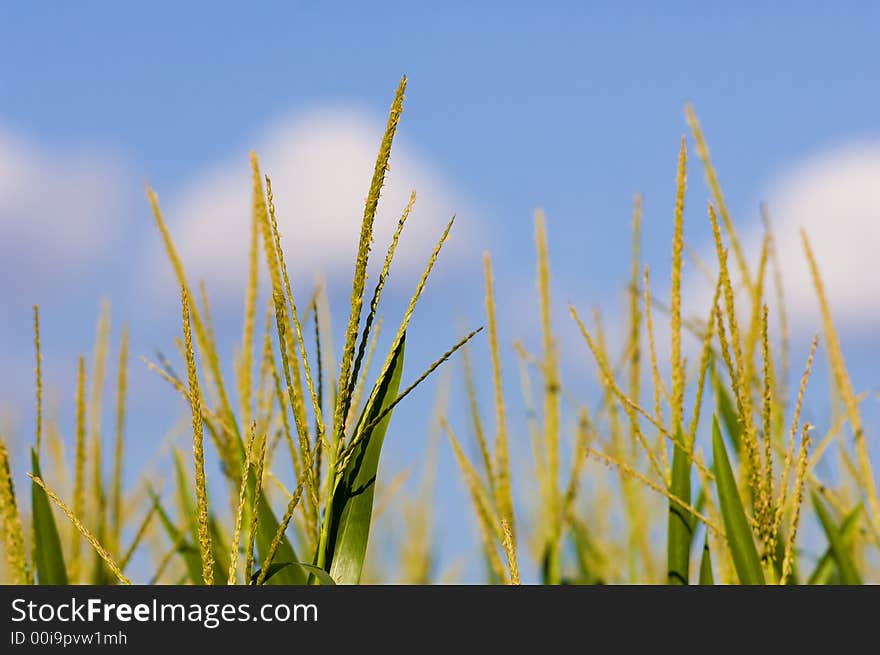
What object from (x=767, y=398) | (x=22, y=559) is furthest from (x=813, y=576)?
(x=22, y=559)

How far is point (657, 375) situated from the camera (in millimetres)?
1259

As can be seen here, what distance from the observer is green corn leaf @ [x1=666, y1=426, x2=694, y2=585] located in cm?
127

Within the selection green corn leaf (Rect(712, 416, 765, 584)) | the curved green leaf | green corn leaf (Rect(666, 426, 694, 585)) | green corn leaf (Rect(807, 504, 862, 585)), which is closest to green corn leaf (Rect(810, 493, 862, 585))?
green corn leaf (Rect(807, 504, 862, 585))

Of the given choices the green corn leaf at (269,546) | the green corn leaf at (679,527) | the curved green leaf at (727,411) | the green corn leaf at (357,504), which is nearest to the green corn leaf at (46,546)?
the green corn leaf at (269,546)

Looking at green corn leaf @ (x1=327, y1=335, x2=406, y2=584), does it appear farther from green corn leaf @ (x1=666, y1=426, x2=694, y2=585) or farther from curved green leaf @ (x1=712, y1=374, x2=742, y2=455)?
curved green leaf @ (x1=712, y1=374, x2=742, y2=455)

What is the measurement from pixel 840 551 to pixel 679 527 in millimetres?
337

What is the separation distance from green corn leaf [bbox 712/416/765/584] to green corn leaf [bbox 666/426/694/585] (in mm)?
107

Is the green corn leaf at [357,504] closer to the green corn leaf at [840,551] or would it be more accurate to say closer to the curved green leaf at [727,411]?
the curved green leaf at [727,411]

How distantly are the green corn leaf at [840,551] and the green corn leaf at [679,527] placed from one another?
0.94 ft

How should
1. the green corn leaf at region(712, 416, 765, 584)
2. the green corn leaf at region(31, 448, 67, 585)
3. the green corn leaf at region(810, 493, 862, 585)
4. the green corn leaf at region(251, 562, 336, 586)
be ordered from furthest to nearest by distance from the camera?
1. the green corn leaf at region(810, 493, 862, 585)
2. the green corn leaf at region(31, 448, 67, 585)
3. the green corn leaf at region(712, 416, 765, 584)
4. the green corn leaf at region(251, 562, 336, 586)

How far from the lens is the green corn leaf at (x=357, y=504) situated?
958mm
